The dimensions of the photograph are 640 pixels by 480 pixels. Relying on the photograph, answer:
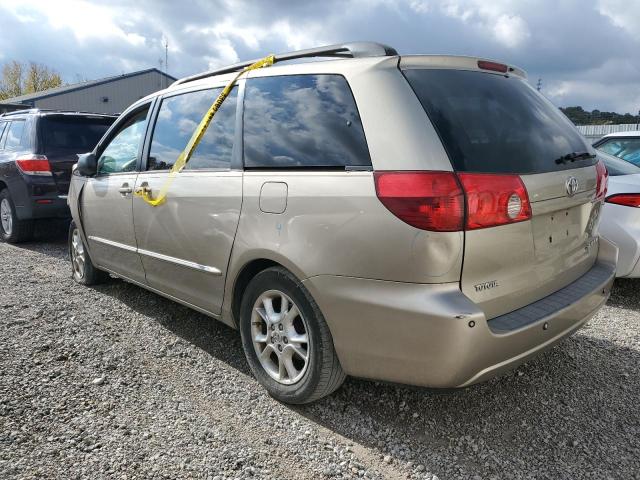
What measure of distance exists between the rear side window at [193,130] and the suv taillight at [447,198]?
1207mm

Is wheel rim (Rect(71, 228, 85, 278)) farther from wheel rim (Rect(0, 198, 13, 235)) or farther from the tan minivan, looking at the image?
wheel rim (Rect(0, 198, 13, 235))

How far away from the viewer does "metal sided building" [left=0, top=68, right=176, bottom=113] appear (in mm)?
32750

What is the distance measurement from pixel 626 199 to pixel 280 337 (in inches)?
131

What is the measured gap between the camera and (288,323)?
2.65 metres

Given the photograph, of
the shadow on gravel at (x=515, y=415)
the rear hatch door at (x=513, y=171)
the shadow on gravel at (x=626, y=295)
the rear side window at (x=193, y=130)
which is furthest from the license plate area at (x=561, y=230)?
the shadow on gravel at (x=626, y=295)

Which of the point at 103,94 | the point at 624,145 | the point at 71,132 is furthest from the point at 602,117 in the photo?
the point at 103,94

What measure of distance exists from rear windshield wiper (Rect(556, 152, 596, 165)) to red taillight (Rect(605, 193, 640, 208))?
5.65ft

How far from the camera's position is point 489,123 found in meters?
2.35

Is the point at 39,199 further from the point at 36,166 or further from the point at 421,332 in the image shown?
the point at 421,332

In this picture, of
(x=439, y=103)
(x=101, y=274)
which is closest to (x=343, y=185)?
(x=439, y=103)

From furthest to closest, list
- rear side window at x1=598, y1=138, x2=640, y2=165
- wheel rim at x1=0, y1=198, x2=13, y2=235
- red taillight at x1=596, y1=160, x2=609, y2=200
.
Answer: wheel rim at x1=0, y1=198, x2=13, y2=235 < rear side window at x1=598, y1=138, x2=640, y2=165 < red taillight at x1=596, y1=160, x2=609, y2=200

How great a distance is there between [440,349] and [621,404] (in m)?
1.44

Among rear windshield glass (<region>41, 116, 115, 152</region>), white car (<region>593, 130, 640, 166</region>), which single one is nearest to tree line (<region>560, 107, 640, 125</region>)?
white car (<region>593, 130, 640, 166</region>)

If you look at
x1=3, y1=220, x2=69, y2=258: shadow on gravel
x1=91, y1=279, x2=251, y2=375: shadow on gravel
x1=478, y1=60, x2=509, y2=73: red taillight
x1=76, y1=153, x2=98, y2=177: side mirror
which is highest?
x1=478, y1=60, x2=509, y2=73: red taillight
